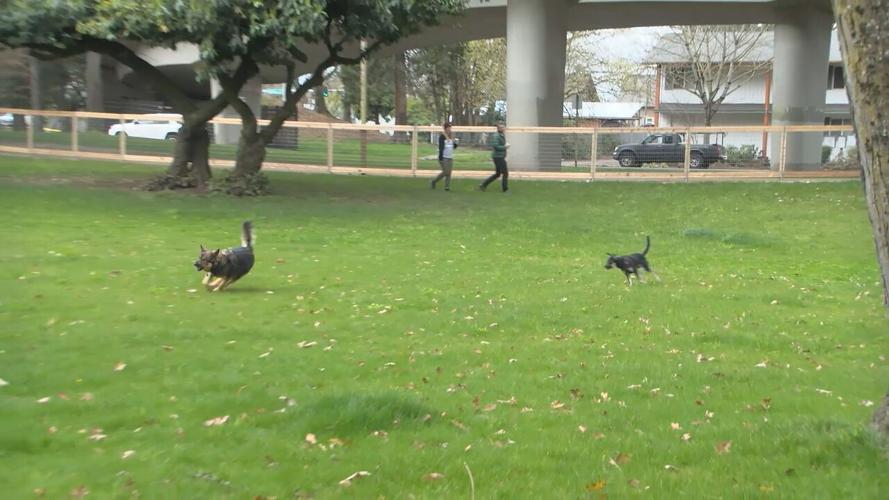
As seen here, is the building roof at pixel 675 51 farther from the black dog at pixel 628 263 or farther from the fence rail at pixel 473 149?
the black dog at pixel 628 263

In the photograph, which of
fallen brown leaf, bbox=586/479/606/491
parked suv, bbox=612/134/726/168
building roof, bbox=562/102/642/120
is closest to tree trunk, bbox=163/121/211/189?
parked suv, bbox=612/134/726/168

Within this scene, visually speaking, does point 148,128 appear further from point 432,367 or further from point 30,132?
point 432,367

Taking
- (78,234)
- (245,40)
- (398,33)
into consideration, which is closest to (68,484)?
(78,234)

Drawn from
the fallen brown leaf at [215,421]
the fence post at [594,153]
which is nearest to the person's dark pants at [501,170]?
the fence post at [594,153]

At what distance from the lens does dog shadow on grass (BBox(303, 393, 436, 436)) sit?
5.04 m

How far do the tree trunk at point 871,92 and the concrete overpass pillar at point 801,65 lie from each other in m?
30.2

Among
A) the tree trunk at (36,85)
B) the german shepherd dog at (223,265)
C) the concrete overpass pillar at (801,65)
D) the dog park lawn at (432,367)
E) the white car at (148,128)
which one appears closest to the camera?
the dog park lawn at (432,367)

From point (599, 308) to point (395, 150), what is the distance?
20355 millimetres

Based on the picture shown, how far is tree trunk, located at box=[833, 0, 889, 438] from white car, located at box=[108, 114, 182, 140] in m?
26.0

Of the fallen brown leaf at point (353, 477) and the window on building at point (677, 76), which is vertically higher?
the window on building at point (677, 76)

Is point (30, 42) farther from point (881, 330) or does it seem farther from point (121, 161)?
point (881, 330)

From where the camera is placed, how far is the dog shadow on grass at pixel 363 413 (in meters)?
5.04

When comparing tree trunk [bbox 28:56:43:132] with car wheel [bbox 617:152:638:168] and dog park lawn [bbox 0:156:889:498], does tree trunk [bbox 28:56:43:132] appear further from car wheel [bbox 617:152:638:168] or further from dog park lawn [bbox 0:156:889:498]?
dog park lawn [bbox 0:156:889:498]

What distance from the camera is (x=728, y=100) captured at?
183ft
